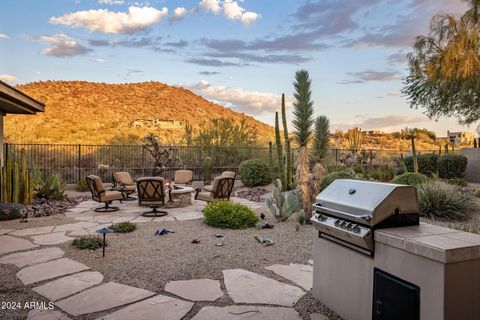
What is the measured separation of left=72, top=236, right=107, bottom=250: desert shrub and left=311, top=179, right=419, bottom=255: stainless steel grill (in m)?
4.03

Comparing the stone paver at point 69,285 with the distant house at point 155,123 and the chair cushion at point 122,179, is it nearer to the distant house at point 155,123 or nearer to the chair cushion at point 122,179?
the chair cushion at point 122,179

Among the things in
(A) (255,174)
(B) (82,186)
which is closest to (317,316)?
(A) (255,174)

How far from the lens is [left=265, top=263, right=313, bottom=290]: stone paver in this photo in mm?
4086

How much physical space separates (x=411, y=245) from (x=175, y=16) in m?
19.1

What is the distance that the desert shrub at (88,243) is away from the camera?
18.0 feet

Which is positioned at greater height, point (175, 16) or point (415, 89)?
point (175, 16)

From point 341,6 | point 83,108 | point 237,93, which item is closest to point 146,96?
point 83,108

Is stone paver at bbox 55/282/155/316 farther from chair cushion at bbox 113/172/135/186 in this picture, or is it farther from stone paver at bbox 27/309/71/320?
chair cushion at bbox 113/172/135/186

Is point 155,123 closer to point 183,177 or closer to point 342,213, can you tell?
point 183,177

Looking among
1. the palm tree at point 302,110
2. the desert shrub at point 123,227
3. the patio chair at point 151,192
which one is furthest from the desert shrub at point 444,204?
the desert shrub at point 123,227

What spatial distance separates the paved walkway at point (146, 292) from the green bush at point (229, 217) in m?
2.56

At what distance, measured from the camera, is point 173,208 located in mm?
9945

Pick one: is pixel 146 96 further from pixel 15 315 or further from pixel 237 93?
pixel 15 315

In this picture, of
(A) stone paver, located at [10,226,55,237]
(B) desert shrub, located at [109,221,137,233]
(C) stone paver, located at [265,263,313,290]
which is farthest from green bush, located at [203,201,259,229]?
(A) stone paver, located at [10,226,55,237]
